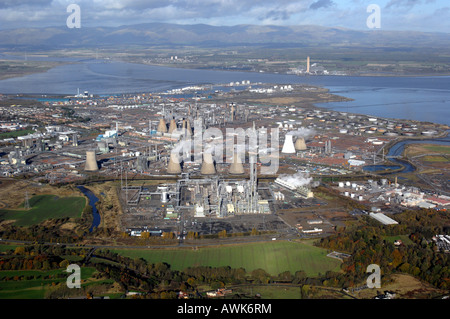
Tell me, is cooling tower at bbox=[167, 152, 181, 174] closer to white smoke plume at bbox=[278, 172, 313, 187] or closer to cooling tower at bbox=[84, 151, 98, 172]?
cooling tower at bbox=[84, 151, 98, 172]

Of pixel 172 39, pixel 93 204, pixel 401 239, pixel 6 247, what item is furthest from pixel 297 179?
pixel 172 39

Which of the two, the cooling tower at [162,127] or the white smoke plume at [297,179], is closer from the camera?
the white smoke plume at [297,179]

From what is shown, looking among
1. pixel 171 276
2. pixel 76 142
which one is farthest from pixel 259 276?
pixel 76 142

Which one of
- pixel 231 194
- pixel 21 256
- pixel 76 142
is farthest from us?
pixel 76 142

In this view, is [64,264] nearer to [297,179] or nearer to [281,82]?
[297,179]

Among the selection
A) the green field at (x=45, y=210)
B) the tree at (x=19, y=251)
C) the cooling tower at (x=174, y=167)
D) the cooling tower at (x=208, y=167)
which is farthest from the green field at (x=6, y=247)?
Answer: the cooling tower at (x=208, y=167)

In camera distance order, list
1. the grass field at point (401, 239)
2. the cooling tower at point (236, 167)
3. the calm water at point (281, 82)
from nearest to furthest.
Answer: the grass field at point (401, 239) → the cooling tower at point (236, 167) → the calm water at point (281, 82)

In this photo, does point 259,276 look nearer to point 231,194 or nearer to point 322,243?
point 322,243

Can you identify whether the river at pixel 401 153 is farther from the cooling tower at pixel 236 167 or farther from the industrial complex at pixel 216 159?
the cooling tower at pixel 236 167
